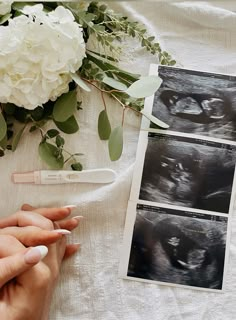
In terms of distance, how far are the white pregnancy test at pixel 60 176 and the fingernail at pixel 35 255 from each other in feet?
0.46

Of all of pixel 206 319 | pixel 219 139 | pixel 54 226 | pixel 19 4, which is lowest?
pixel 206 319

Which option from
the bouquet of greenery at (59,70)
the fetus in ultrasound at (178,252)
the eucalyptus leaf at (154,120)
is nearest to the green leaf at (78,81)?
the bouquet of greenery at (59,70)

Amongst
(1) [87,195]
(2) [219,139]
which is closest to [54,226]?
(1) [87,195]

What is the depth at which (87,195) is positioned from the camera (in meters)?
0.78

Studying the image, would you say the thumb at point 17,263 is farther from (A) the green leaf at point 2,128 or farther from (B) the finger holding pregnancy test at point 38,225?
(A) the green leaf at point 2,128

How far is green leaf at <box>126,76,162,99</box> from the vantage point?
75 centimetres

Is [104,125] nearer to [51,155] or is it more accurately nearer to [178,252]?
[51,155]

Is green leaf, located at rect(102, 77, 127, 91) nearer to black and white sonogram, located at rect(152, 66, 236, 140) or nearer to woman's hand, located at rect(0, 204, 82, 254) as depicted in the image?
black and white sonogram, located at rect(152, 66, 236, 140)

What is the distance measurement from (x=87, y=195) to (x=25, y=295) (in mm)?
191

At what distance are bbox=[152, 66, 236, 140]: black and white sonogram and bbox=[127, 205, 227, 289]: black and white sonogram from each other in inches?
5.6

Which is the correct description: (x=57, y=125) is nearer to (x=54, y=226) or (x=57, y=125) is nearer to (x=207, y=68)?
(x=54, y=226)

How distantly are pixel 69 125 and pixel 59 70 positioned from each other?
11 centimetres

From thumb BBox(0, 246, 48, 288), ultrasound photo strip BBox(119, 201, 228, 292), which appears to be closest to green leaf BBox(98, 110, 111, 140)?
ultrasound photo strip BBox(119, 201, 228, 292)

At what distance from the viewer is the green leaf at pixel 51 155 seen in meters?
0.76
